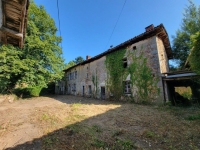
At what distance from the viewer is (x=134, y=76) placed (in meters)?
10.6

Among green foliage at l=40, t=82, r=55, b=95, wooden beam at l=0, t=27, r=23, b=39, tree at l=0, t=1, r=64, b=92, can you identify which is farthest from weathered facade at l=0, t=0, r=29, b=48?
green foliage at l=40, t=82, r=55, b=95

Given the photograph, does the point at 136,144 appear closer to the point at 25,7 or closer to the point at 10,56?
the point at 25,7

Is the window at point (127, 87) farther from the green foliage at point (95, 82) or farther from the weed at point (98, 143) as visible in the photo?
the weed at point (98, 143)

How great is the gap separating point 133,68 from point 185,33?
49.9ft

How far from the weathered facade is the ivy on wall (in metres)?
9.20

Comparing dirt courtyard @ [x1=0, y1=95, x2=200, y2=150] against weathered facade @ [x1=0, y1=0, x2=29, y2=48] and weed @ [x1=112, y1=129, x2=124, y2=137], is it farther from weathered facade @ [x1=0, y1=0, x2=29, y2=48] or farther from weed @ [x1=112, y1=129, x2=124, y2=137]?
weathered facade @ [x1=0, y1=0, x2=29, y2=48]

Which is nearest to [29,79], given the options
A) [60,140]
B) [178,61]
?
[60,140]

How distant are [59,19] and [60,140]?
7633 millimetres

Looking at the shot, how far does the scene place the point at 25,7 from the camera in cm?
267

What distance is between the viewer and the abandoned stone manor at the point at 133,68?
9484mm

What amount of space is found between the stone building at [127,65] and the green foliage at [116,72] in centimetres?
31

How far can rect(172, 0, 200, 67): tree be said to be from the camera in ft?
52.1

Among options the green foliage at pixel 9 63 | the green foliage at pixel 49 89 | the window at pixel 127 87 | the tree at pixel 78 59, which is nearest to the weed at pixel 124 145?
the window at pixel 127 87

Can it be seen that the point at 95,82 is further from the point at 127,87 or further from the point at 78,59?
the point at 78,59
